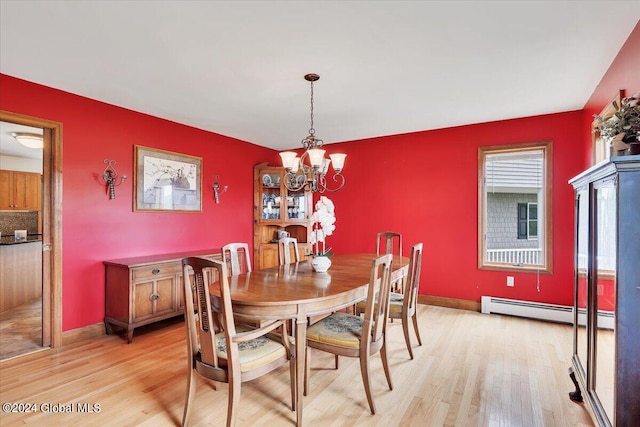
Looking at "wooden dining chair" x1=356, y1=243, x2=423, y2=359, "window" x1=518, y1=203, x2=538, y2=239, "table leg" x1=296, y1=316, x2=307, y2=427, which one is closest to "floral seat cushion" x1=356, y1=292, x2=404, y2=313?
"wooden dining chair" x1=356, y1=243, x2=423, y2=359

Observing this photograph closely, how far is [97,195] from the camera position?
132 inches

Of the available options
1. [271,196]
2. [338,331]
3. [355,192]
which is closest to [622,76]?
[338,331]

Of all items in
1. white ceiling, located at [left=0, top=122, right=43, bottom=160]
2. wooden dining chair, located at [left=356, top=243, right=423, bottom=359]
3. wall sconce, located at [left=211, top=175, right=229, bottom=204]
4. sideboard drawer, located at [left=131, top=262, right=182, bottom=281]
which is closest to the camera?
wooden dining chair, located at [left=356, top=243, right=423, bottom=359]

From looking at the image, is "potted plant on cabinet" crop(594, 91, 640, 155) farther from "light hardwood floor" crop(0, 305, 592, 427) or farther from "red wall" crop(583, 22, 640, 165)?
"light hardwood floor" crop(0, 305, 592, 427)

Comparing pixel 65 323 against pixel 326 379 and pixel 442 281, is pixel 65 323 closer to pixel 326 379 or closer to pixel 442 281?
pixel 326 379

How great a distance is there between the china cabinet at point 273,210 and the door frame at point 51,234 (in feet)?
8.71

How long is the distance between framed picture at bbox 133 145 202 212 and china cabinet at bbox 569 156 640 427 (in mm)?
4005

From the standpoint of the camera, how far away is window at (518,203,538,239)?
13.0 ft

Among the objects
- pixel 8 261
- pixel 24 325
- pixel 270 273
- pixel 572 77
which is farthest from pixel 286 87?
pixel 8 261

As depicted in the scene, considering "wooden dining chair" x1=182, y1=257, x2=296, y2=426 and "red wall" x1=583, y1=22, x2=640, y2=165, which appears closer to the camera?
"wooden dining chair" x1=182, y1=257, x2=296, y2=426

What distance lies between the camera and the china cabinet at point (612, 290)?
1354 millimetres

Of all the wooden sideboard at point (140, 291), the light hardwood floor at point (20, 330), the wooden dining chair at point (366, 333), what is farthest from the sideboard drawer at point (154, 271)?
the wooden dining chair at point (366, 333)

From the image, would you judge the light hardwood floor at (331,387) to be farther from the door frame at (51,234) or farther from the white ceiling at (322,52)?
the white ceiling at (322,52)

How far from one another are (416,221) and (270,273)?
268cm
